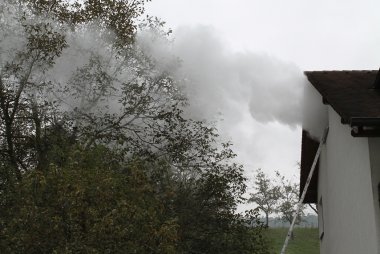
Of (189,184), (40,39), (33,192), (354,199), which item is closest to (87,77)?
(40,39)

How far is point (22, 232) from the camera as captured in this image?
27.9 feet

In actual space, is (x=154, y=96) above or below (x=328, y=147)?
above

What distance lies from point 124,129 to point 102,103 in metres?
1.24

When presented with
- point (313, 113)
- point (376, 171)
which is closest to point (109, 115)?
point (313, 113)

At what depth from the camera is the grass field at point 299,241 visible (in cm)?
3556

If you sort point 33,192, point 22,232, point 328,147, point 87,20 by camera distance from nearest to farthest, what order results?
1. point 22,232
2. point 33,192
3. point 328,147
4. point 87,20

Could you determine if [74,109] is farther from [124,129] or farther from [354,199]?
[354,199]

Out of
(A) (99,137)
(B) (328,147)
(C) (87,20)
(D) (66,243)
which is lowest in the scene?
(D) (66,243)

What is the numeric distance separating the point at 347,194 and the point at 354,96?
66.5 inches

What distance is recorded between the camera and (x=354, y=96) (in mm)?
7949

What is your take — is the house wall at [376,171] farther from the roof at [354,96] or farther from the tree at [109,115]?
the tree at [109,115]

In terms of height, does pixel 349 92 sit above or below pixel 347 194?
above

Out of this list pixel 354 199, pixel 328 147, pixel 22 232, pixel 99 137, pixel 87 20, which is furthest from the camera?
pixel 87 20

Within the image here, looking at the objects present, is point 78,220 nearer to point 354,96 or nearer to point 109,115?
point 354,96
